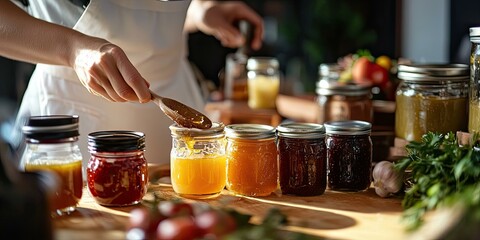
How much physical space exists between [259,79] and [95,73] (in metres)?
1.90

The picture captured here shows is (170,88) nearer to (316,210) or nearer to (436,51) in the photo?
(316,210)

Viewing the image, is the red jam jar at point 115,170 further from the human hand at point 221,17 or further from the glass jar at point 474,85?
the human hand at point 221,17

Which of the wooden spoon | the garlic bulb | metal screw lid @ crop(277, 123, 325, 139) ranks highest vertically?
the wooden spoon

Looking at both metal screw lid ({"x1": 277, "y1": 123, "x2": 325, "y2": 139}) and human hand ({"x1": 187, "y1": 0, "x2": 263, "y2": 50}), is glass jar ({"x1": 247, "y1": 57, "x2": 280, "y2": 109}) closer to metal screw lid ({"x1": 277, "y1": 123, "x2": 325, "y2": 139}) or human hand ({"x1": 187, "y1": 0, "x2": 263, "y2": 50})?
human hand ({"x1": 187, "y1": 0, "x2": 263, "y2": 50})

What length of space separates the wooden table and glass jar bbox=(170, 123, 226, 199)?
0.11 ft

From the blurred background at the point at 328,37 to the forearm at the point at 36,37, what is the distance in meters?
2.75

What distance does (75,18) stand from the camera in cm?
225

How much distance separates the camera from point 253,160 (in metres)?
1.81

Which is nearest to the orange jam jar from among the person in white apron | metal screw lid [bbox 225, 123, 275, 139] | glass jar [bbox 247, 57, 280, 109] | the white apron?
metal screw lid [bbox 225, 123, 275, 139]

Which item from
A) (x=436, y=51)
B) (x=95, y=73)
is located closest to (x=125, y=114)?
(x=95, y=73)

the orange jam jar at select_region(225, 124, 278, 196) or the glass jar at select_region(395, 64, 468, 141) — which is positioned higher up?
the glass jar at select_region(395, 64, 468, 141)

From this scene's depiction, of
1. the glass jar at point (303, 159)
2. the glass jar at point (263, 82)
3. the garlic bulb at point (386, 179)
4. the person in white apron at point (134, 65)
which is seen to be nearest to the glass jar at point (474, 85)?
the garlic bulb at point (386, 179)

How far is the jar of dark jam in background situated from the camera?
1.86 m

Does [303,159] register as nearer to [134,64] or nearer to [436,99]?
[436,99]
